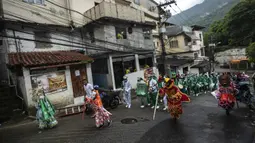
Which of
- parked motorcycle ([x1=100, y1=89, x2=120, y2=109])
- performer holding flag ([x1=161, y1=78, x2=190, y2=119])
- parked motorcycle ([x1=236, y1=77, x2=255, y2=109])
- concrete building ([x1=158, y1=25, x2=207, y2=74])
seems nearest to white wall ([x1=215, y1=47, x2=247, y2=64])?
concrete building ([x1=158, y1=25, x2=207, y2=74])

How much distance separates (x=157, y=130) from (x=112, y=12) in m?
12.9

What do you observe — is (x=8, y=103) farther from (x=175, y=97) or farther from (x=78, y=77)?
(x=175, y=97)

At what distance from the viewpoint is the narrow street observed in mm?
6038

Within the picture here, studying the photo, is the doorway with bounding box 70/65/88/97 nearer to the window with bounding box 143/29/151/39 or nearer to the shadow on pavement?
the shadow on pavement

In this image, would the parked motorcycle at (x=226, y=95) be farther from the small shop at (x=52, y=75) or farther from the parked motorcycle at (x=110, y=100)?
the small shop at (x=52, y=75)

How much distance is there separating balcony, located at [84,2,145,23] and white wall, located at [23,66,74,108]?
6.51 m

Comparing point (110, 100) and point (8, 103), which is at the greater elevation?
point (8, 103)

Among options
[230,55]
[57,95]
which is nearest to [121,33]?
[57,95]

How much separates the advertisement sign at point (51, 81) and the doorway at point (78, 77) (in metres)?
0.76

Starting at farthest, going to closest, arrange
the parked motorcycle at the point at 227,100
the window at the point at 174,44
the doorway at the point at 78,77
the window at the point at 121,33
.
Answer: the window at the point at 174,44
the window at the point at 121,33
the doorway at the point at 78,77
the parked motorcycle at the point at 227,100

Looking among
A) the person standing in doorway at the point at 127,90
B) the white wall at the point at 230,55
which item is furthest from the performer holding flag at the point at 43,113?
the white wall at the point at 230,55

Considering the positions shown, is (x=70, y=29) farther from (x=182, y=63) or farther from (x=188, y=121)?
(x=182, y=63)

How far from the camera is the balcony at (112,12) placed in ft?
52.7

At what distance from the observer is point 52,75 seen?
12.0 meters
